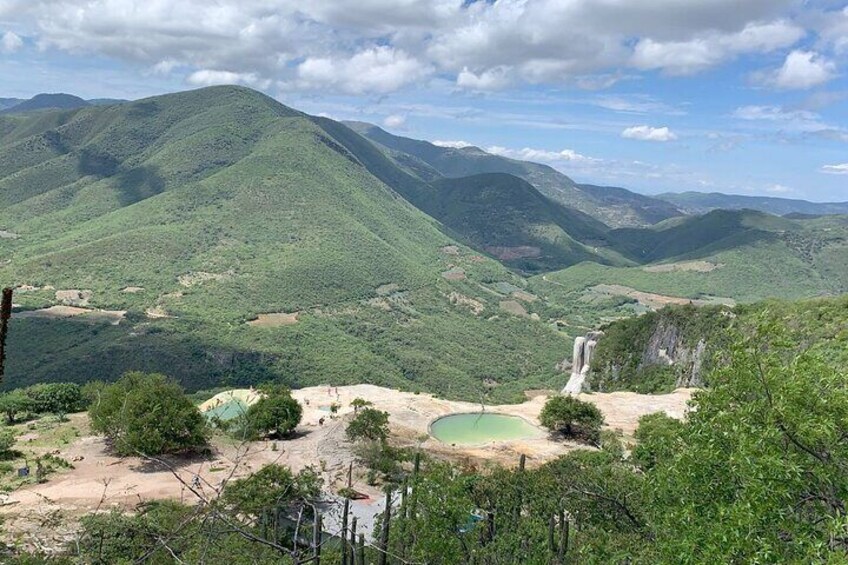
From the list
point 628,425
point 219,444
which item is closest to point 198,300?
point 219,444

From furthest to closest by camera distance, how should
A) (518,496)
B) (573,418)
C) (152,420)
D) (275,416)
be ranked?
1. (573,418)
2. (275,416)
3. (152,420)
4. (518,496)

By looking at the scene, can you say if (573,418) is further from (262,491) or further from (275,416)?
(262,491)

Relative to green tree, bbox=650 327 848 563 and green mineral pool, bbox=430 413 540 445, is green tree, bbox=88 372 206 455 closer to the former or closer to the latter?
green mineral pool, bbox=430 413 540 445

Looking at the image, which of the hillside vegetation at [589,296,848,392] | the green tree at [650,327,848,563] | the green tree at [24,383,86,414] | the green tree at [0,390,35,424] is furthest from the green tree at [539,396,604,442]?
the green tree at [0,390,35,424]

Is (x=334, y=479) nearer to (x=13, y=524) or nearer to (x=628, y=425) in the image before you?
(x=13, y=524)

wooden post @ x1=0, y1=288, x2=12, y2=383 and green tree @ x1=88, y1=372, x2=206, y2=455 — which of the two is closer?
wooden post @ x1=0, y1=288, x2=12, y2=383

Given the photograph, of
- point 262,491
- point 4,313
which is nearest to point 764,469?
point 4,313
